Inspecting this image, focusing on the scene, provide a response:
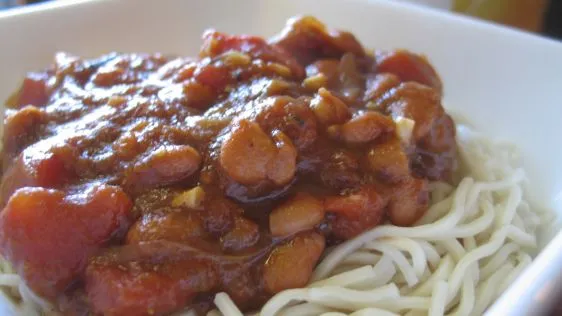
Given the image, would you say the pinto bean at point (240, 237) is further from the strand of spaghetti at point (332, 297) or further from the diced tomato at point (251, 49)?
the diced tomato at point (251, 49)

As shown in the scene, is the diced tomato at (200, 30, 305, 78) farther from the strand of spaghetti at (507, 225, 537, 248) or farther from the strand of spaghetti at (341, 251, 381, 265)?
the strand of spaghetti at (507, 225, 537, 248)

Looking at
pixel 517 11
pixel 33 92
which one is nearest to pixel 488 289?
pixel 33 92

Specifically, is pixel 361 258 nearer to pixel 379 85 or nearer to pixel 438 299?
pixel 438 299

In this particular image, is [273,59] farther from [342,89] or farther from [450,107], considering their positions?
[450,107]

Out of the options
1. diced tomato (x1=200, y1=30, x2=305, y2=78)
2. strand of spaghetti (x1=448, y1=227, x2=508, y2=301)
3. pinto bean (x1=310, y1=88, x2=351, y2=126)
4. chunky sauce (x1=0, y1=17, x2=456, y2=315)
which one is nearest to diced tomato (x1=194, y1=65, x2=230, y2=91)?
chunky sauce (x1=0, y1=17, x2=456, y2=315)

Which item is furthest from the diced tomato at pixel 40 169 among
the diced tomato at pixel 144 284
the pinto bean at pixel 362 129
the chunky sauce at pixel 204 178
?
the pinto bean at pixel 362 129
